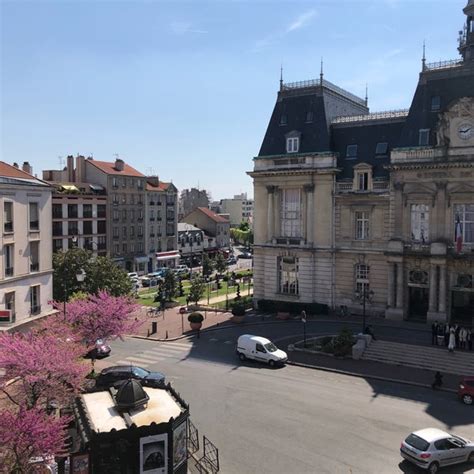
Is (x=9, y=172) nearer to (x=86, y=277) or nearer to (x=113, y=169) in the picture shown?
(x=86, y=277)

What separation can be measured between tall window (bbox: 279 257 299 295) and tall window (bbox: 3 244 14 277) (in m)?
26.1

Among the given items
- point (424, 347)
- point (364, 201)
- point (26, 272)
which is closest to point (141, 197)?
point (364, 201)

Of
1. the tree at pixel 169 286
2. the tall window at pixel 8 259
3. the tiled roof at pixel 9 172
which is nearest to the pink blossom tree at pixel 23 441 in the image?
the tall window at pixel 8 259

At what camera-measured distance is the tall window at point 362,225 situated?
152 feet

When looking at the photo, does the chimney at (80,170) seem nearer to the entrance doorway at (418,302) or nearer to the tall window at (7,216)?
the tall window at (7,216)

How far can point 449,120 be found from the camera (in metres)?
41.0

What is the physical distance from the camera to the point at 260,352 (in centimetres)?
3422

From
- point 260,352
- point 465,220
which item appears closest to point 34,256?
point 260,352

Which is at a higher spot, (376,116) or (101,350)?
(376,116)

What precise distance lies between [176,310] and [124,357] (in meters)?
18.2

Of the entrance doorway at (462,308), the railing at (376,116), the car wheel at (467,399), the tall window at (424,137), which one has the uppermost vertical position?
the railing at (376,116)

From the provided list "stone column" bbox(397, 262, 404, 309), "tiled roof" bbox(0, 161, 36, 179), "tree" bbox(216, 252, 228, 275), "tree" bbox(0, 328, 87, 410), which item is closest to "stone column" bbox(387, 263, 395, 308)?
"stone column" bbox(397, 262, 404, 309)

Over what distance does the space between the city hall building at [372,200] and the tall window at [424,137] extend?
0.08 meters

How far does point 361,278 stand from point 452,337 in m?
13.1
